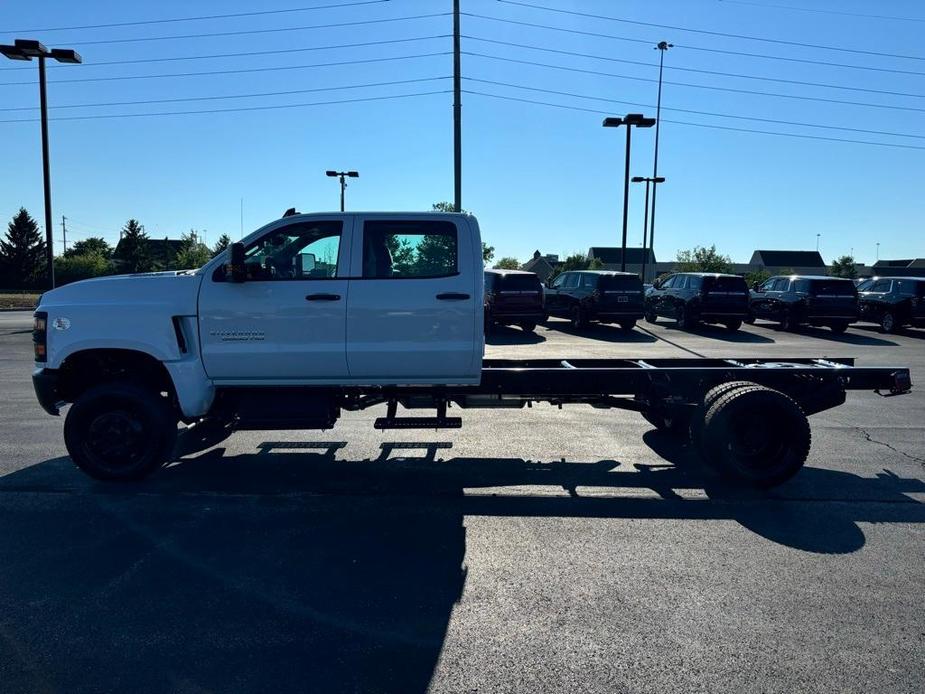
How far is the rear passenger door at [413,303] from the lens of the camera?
18.9 feet

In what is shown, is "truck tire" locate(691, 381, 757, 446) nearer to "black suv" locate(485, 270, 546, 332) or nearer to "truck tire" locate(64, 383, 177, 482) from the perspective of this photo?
"truck tire" locate(64, 383, 177, 482)

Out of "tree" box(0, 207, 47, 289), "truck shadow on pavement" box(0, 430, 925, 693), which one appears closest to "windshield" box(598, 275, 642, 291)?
"truck shadow on pavement" box(0, 430, 925, 693)

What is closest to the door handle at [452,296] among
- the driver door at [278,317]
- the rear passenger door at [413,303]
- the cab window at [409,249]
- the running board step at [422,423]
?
the rear passenger door at [413,303]

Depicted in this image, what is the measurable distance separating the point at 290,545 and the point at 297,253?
8.53 ft

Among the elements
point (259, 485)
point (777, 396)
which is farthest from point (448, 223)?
point (777, 396)

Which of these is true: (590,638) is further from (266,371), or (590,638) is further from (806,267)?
(806,267)

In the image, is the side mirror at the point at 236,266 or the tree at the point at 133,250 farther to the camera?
the tree at the point at 133,250

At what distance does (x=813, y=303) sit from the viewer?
68.9 feet

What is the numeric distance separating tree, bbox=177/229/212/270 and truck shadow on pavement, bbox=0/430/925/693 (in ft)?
153

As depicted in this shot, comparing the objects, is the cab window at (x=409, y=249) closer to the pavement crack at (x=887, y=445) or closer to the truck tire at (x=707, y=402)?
the truck tire at (x=707, y=402)

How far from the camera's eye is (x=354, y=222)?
5.93 meters

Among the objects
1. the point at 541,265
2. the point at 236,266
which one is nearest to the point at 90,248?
the point at 541,265

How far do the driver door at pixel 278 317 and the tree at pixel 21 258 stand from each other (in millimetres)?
64009

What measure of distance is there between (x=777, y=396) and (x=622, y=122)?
2203cm
